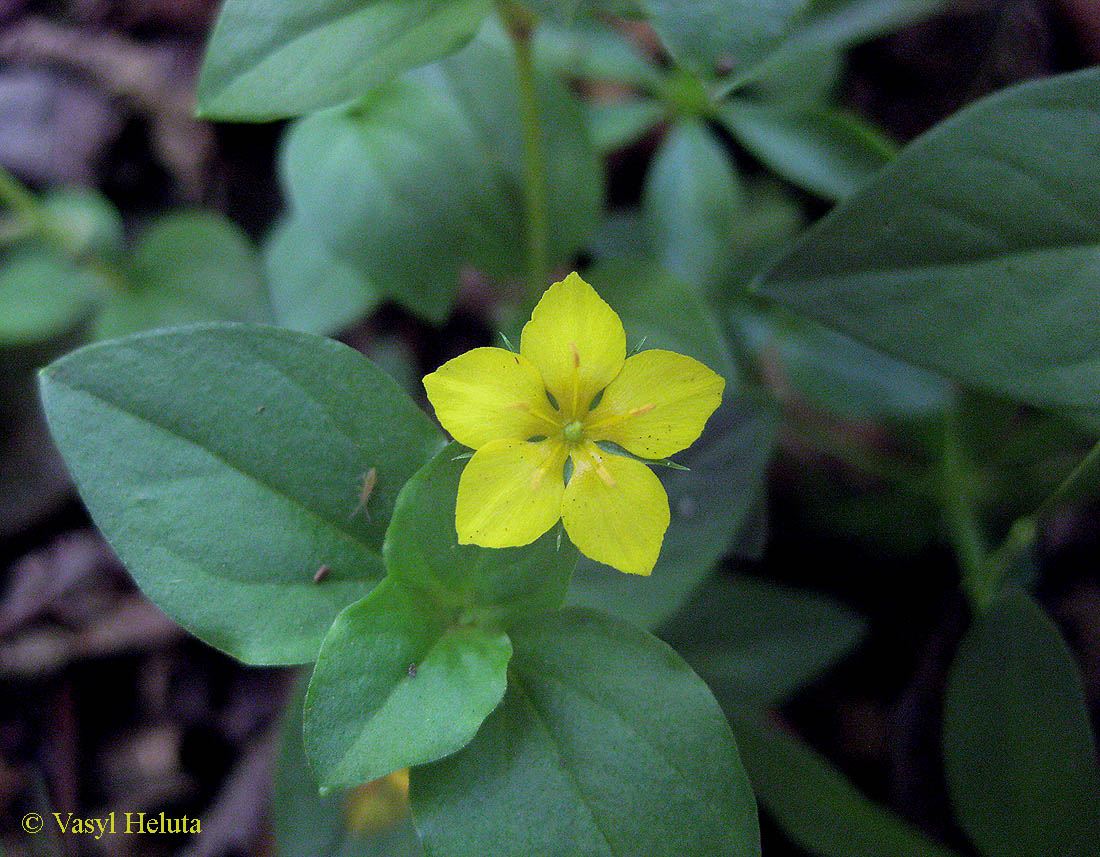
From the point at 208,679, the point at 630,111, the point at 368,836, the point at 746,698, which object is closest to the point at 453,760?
the point at 368,836

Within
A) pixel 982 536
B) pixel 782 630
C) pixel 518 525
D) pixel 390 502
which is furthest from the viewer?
pixel 982 536

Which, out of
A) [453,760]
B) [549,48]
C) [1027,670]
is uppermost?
[549,48]

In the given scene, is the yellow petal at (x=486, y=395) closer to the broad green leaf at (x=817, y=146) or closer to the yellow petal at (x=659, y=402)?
the yellow petal at (x=659, y=402)

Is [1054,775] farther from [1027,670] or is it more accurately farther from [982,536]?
[982,536]

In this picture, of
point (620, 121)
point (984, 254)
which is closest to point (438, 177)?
point (620, 121)

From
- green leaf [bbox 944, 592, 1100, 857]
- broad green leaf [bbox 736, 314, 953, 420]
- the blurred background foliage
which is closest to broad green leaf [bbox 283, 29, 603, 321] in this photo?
the blurred background foliage

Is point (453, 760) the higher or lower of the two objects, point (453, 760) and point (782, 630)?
the higher

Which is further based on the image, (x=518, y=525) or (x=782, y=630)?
(x=782, y=630)

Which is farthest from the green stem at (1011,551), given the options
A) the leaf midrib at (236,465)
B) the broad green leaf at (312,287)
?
the broad green leaf at (312,287)
